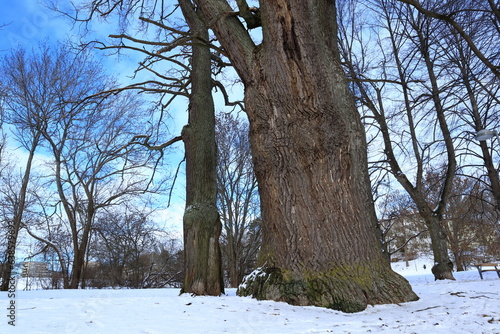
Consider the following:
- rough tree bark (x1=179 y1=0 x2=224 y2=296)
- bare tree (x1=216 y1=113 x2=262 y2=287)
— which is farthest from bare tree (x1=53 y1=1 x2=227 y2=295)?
bare tree (x1=216 y1=113 x2=262 y2=287)

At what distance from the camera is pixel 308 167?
3.86 metres

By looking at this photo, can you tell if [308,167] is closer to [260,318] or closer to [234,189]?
[260,318]

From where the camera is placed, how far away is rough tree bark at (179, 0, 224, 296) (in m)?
5.40

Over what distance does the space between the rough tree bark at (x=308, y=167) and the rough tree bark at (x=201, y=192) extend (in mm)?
1157

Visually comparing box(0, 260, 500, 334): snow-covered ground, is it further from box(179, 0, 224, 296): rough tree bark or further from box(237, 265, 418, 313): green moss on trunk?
box(179, 0, 224, 296): rough tree bark

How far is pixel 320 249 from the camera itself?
11.9 ft

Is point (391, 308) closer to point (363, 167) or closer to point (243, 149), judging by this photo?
point (363, 167)

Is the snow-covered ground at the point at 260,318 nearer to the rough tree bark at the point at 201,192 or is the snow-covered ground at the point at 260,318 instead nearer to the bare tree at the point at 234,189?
the rough tree bark at the point at 201,192

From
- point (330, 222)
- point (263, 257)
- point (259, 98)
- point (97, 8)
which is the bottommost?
point (263, 257)

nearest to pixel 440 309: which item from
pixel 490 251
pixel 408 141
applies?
pixel 408 141

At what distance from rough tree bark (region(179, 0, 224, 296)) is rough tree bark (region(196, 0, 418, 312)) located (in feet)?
3.79

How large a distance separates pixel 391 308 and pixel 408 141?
8797mm

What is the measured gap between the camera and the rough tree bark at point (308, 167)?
139 inches

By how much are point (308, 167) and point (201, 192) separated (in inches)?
98.2
